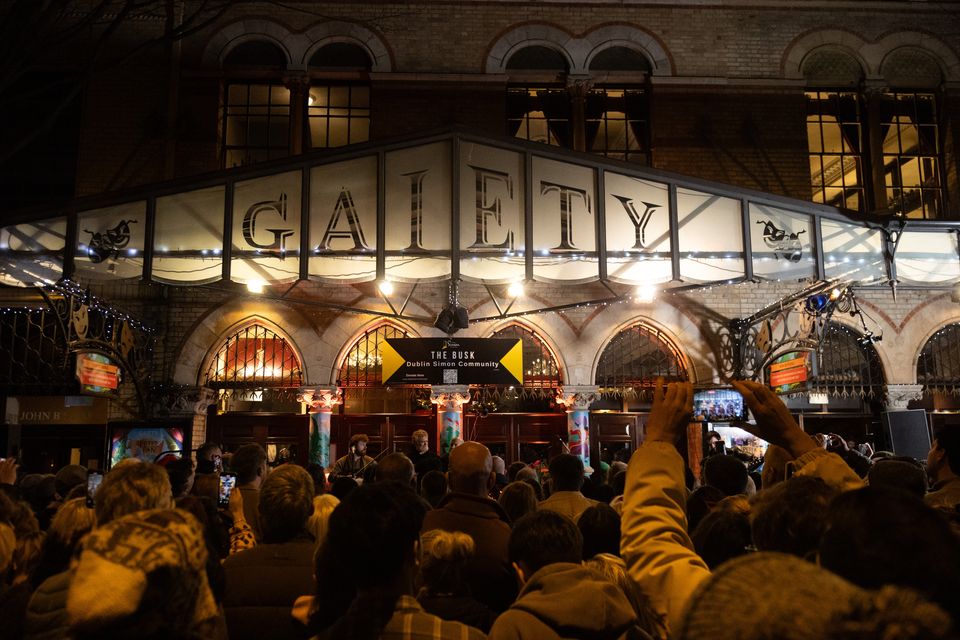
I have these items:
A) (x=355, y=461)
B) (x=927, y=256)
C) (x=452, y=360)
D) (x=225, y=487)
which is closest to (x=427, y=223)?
(x=452, y=360)

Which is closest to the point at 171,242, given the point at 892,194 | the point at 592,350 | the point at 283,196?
the point at 283,196

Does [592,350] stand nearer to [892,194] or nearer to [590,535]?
[892,194]

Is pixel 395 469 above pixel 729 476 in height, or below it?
above

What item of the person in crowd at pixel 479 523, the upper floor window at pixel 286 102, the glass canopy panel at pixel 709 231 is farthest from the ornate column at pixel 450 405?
the person in crowd at pixel 479 523

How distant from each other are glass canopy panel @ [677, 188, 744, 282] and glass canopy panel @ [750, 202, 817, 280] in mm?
274

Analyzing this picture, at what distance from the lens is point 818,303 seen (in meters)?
12.8

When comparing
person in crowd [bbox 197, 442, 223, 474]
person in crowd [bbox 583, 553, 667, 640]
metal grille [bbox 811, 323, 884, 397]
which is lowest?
person in crowd [bbox 583, 553, 667, 640]

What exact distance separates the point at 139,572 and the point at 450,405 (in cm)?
1316

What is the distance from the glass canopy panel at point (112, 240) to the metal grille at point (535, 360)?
7071mm

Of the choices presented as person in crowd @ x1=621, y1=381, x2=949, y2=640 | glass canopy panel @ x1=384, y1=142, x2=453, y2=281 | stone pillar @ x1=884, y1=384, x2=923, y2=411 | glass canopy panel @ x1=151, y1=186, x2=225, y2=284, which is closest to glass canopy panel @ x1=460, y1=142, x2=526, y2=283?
glass canopy panel @ x1=384, y1=142, x2=453, y2=281

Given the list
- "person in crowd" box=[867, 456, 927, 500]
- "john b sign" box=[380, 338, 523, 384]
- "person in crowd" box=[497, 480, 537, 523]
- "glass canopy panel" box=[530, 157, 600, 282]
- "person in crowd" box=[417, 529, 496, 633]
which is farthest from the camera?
"john b sign" box=[380, 338, 523, 384]

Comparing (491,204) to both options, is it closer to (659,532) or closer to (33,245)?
(33,245)

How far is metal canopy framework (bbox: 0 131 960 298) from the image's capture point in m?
10.5

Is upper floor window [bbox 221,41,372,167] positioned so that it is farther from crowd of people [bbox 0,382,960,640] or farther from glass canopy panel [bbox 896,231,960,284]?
crowd of people [bbox 0,382,960,640]
